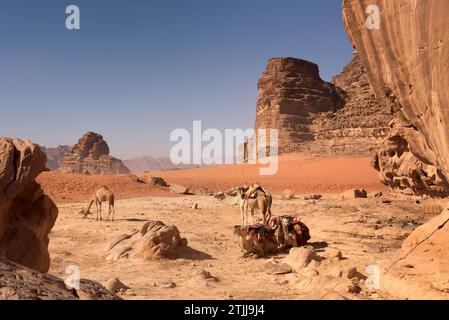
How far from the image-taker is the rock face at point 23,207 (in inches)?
243

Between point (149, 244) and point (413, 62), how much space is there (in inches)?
321

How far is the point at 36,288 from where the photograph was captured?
2648 millimetres

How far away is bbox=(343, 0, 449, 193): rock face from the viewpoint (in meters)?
5.86

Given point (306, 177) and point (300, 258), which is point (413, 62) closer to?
point (300, 258)

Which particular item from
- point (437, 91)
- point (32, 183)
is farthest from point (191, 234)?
point (437, 91)

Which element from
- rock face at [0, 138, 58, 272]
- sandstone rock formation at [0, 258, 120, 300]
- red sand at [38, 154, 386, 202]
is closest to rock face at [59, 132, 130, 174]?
red sand at [38, 154, 386, 202]

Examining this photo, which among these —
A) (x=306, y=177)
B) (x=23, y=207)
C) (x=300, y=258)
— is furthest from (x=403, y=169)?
(x=306, y=177)

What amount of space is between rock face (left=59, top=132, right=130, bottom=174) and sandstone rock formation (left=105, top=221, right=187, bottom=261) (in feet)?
233

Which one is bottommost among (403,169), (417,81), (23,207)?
(23,207)

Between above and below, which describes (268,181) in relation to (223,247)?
above

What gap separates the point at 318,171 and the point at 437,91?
44.5 m

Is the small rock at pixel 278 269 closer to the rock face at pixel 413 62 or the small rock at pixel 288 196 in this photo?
the rock face at pixel 413 62
